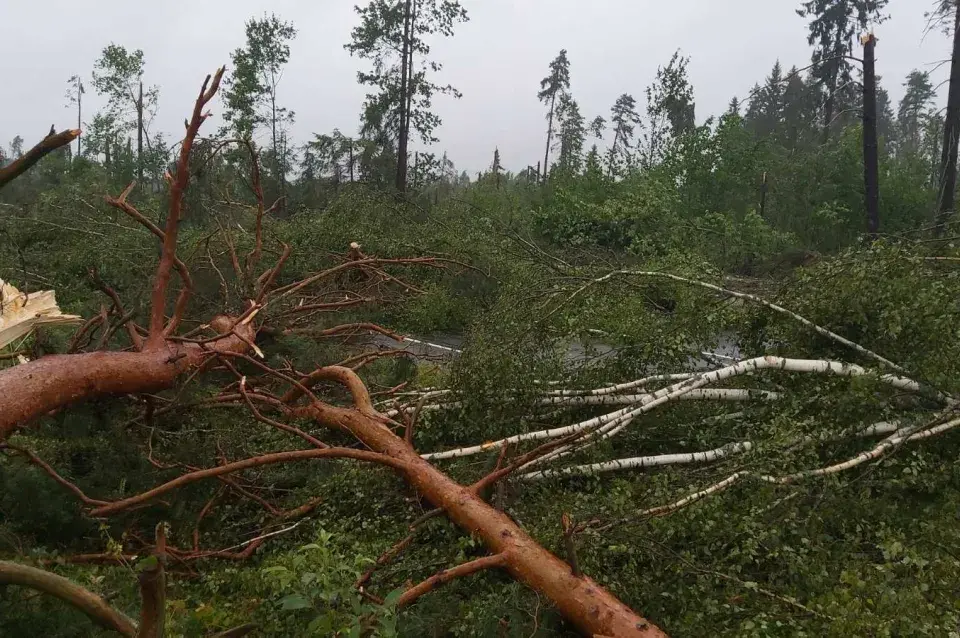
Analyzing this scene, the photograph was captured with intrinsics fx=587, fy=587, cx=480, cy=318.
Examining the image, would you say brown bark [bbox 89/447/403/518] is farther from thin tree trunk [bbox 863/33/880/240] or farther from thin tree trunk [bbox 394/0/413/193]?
thin tree trunk [bbox 394/0/413/193]

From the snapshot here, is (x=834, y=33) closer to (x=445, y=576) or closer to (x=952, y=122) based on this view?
(x=952, y=122)

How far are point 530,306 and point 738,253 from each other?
8624 mm

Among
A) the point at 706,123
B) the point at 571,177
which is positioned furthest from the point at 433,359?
the point at 706,123

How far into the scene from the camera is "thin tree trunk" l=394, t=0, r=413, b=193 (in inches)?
631

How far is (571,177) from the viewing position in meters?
14.8

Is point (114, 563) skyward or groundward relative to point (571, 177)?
groundward

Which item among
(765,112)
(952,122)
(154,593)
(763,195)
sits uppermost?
(765,112)

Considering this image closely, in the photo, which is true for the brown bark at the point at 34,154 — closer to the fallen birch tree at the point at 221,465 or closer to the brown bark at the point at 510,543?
the fallen birch tree at the point at 221,465

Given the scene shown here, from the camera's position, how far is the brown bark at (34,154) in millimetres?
1731

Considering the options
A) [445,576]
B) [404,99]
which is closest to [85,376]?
[445,576]

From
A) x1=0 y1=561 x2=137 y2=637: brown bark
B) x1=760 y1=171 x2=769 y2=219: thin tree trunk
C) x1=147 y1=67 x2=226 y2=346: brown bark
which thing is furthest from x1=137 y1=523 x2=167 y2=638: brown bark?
x1=760 y1=171 x2=769 y2=219: thin tree trunk

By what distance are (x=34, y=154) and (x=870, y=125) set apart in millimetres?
11405

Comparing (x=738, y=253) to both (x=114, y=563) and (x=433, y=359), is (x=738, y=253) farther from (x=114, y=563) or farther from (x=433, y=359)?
(x=114, y=563)

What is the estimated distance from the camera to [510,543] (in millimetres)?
2316
